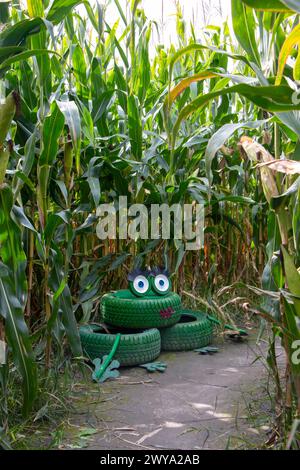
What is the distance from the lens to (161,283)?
3072 millimetres

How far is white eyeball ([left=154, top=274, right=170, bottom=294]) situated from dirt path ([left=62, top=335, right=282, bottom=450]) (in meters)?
0.37

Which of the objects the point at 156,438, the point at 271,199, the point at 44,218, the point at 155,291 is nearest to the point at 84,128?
the point at 44,218

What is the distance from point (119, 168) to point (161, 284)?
2.32ft

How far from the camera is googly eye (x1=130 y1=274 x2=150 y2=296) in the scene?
2.98 metres

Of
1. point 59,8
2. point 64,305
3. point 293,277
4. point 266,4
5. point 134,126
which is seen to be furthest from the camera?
point 134,126

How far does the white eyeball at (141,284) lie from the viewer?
9.81 feet

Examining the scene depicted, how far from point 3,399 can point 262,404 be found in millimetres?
1015

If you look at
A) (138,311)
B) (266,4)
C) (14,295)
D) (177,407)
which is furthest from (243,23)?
(138,311)

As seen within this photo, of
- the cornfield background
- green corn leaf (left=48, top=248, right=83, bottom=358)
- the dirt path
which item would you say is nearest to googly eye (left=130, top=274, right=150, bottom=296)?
the cornfield background

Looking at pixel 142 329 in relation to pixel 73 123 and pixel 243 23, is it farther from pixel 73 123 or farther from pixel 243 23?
pixel 243 23

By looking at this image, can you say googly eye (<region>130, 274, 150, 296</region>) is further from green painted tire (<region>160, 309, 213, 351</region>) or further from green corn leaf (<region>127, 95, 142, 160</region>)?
green corn leaf (<region>127, 95, 142, 160</region>)

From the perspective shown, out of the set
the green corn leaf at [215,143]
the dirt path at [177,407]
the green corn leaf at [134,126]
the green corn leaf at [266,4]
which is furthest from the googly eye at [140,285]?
the green corn leaf at [266,4]

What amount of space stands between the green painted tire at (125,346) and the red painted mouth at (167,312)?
16cm

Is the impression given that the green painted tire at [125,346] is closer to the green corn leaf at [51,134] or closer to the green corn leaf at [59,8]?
the green corn leaf at [51,134]
